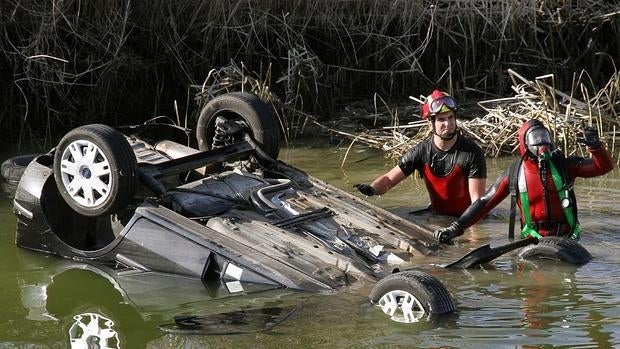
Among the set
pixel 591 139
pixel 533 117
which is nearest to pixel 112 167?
pixel 591 139

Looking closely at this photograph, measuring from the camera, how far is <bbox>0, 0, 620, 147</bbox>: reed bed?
14.2m

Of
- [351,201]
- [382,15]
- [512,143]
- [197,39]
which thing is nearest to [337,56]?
[382,15]

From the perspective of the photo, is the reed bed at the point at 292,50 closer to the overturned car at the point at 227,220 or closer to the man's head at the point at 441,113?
→ the man's head at the point at 441,113

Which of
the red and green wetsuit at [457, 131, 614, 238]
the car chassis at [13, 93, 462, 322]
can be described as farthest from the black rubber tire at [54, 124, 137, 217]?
the red and green wetsuit at [457, 131, 614, 238]

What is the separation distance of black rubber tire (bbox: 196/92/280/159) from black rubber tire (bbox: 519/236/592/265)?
2.58 meters

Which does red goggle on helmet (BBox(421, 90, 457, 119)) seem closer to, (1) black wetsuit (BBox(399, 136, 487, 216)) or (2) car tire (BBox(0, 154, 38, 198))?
(1) black wetsuit (BBox(399, 136, 487, 216))

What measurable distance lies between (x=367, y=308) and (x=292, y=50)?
7.70m

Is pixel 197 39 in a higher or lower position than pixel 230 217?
higher

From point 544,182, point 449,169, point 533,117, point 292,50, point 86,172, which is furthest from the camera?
point 292,50

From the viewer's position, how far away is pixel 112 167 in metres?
8.32

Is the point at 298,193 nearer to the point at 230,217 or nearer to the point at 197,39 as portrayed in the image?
the point at 230,217

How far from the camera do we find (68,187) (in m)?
8.60

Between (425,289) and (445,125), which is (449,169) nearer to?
(445,125)

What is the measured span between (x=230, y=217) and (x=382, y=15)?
725 centimetres
